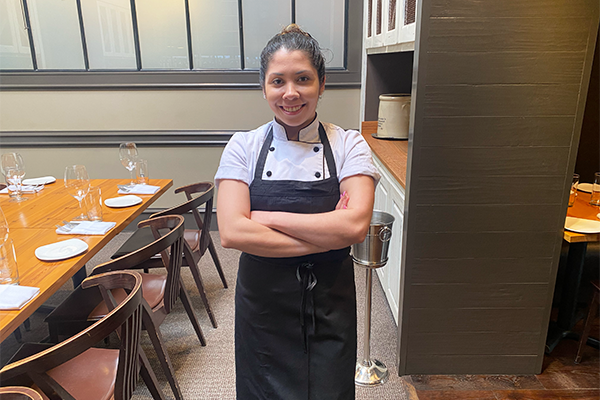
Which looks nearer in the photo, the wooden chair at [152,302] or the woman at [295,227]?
the woman at [295,227]

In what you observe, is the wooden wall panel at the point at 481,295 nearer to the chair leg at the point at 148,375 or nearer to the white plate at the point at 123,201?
the chair leg at the point at 148,375

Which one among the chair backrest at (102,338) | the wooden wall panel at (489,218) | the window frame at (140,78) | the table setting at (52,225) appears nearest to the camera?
the chair backrest at (102,338)

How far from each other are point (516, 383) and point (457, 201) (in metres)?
0.96

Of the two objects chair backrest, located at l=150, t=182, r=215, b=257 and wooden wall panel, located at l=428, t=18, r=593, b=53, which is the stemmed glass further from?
wooden wall panel, located at l=428, t=18, r=593, b=53

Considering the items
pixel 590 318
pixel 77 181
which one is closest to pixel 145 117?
pixel 77 181

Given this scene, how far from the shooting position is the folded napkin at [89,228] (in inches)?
74.6

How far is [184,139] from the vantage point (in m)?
3.72

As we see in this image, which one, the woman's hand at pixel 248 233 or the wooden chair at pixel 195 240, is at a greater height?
the woman's hand at pixel 248 233

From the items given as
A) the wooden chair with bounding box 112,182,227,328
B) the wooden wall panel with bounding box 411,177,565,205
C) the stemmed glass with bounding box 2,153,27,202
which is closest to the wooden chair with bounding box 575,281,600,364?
the wooden wall panel with bounding box 411,177,565,205

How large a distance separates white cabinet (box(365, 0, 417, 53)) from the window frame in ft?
1.16

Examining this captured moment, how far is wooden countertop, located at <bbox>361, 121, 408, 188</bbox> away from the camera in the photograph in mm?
2256

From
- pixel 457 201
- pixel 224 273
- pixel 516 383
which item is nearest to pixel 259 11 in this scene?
pixel 224 273

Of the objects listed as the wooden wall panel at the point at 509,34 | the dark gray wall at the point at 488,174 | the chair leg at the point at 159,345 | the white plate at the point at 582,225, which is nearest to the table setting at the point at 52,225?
the chair leg at the point at 159,345

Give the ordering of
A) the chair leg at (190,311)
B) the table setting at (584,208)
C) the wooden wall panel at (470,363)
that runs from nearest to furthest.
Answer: the table setting at (584,208) < the wooden wall panel at (470,363) < the chair leg at (190,311)
